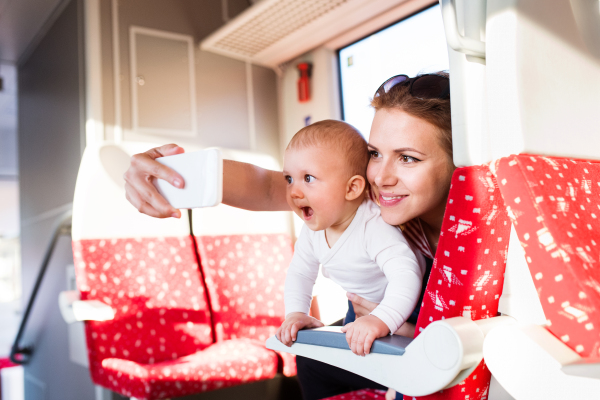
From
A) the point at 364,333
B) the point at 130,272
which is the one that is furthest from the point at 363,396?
the point at 130,272

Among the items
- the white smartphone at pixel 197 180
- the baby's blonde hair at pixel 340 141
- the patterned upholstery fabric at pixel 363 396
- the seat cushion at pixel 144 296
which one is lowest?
the patterned upholstery fabric at pixel 363 396

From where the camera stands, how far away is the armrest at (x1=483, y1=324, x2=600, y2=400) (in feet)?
1.90

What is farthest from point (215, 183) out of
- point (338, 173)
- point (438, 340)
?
point (338, 173)

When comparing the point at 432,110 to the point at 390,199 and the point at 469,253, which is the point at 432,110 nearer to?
the point at 390,199

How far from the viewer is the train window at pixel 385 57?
2.16m

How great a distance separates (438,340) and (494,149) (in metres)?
0.30

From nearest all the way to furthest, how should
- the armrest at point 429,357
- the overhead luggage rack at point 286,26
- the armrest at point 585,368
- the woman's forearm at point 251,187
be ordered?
the armrest at point 585,368
the armrest at point 429,357
the woman's forearm at point 251,187
the overhead luggage rack at point 286,26

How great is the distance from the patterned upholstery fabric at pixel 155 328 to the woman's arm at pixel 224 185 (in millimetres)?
714

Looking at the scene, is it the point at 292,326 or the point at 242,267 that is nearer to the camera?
the point at 292,326

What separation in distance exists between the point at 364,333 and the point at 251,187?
757 mm

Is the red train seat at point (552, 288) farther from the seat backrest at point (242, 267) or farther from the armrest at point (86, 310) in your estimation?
the seat backrest at point (242, 267)

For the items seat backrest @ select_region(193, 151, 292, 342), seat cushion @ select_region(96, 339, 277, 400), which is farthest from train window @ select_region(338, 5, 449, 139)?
seat cushion @ select_region(96, 339, 277, 400)

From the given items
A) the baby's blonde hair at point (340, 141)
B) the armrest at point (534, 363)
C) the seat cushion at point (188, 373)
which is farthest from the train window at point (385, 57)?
the armrest at point (534, 363)

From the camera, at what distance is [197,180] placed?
0.73 meters
